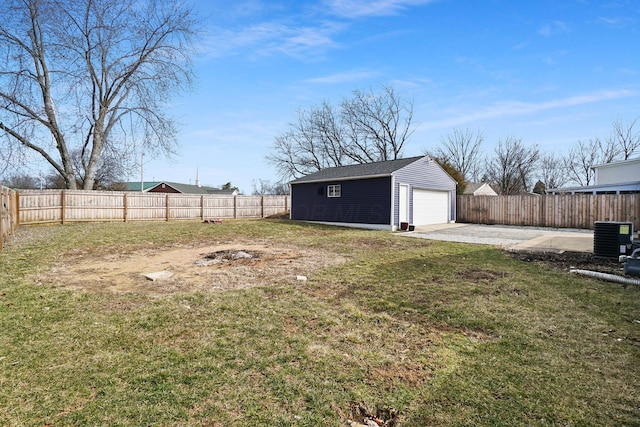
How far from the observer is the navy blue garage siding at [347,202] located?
14790 millimetres

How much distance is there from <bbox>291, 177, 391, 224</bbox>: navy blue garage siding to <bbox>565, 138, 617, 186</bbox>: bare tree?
3118 cm

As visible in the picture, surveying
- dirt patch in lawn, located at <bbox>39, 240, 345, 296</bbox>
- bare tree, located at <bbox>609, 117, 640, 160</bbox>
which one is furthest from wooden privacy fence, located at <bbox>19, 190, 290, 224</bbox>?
bare tree, located at <bbox>609, 117, 640, 160</bbox>

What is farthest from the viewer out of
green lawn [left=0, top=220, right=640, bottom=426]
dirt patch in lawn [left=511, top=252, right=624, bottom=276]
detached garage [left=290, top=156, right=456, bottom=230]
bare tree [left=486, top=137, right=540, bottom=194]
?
bare tree [left=486, top=137, right=540, bottom=194]

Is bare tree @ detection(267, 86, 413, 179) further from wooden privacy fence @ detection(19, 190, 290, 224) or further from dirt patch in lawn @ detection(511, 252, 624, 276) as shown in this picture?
dirt patch in lawn @ detection(511, 252, 624, 276)

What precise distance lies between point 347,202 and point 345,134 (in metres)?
16.7

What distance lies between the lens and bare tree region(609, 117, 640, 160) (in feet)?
95.8

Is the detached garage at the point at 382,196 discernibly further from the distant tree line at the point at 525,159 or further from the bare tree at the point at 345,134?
the distant tree line at the point at 525,159

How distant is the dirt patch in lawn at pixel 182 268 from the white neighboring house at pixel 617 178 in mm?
17356

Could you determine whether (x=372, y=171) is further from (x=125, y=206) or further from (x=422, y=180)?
(x=125, y=206)

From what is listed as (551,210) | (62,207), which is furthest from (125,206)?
(551,210)

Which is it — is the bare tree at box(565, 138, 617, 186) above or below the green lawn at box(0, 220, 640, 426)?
above

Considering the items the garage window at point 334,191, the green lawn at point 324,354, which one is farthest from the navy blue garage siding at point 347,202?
the green lawn at point 324,354

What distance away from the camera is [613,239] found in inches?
292

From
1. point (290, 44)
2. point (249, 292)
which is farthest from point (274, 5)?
point (249, 292)
